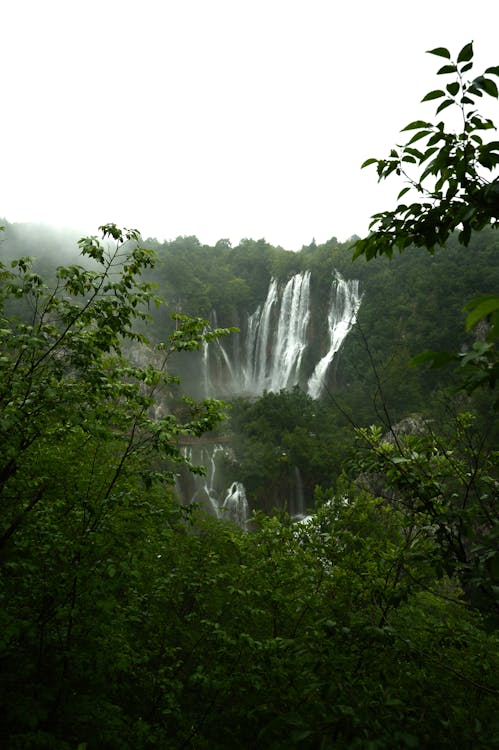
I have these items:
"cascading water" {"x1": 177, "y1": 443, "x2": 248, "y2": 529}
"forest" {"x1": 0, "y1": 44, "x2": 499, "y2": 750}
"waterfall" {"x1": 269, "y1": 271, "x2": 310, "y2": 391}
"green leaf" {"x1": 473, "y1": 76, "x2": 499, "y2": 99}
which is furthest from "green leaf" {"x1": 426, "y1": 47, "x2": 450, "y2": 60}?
"waterfall" {"x1": 269, "y1": 271, "x2": 310, "y2": 391}

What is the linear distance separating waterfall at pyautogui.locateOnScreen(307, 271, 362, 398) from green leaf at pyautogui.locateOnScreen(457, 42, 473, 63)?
124 ft

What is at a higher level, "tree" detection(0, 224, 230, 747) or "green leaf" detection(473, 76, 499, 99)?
"green leaf" detection(473, 76, 499, 99)

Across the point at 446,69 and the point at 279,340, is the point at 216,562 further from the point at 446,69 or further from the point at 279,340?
the point at 279,340

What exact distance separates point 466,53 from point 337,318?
4260cm

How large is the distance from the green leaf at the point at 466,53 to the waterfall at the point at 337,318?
3769 cm

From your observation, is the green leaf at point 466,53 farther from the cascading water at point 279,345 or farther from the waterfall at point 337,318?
the cascading water at point 279,345

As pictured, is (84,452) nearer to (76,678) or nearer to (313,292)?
(76,678)

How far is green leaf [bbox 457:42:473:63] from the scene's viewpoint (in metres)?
1.75

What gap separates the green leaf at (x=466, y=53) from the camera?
5.75ft

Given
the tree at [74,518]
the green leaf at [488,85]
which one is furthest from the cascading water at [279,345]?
the green leaf at [488,85]

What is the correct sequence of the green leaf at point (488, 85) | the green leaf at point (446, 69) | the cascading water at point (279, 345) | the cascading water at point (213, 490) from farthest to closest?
the cascading water at point (279, 345) → the cascading water at point (213, 490) → the green leaf at point (446, 69) → the green leaf at point (488, 85)

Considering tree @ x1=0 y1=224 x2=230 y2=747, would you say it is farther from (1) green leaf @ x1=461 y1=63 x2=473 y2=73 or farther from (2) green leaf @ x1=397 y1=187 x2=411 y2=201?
(1) green leaf @ x1=461 y1=63 x2=473 y2=73

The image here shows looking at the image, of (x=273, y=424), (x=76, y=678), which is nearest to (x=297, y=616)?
(x=76, y=678)

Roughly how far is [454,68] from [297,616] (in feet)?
20.7
